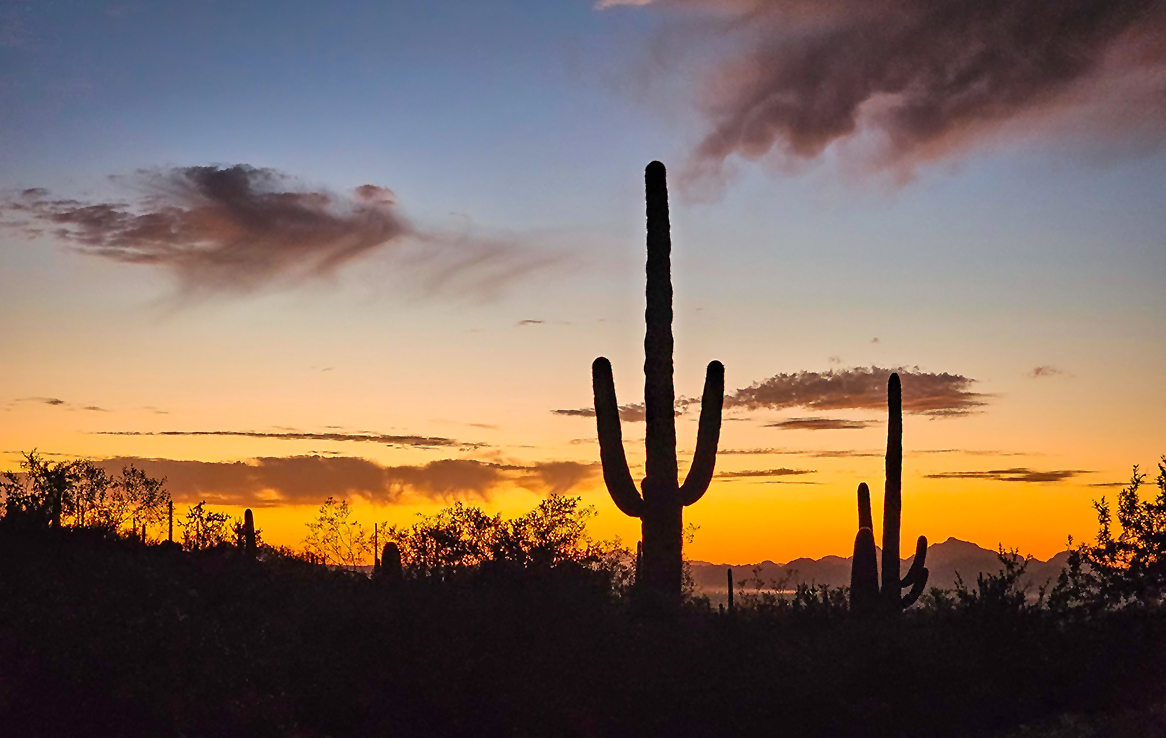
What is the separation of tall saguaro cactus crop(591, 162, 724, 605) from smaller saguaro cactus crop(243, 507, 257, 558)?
8.99 metres

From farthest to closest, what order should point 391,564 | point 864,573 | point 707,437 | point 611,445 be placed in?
point 864,573
point 391,564
point 707,437
point 611,445

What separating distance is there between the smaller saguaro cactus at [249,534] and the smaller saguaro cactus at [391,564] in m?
3.04

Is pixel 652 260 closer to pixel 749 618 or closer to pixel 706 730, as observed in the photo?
pixel 749 618

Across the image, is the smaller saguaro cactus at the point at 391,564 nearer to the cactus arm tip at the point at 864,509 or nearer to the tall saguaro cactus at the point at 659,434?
the tall saguaro cactus at the point at 659,434

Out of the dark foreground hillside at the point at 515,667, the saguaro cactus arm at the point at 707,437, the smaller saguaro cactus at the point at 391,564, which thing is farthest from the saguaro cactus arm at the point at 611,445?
the smaller saguaro cactus at the point at 391,564

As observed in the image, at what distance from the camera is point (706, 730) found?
1678 centimetres

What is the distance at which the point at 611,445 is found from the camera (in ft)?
74.9

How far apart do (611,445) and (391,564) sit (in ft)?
20.7

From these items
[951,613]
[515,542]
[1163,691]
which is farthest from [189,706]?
[1163,691]

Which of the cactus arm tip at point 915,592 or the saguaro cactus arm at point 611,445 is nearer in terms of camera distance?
the saguaro cactus arm at point 611,445

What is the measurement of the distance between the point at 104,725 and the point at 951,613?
48.1ft

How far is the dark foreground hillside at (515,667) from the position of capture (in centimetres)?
1631

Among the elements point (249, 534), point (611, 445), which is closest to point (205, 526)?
point (249, 534)

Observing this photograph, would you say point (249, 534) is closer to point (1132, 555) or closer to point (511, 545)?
point (511, 545)
